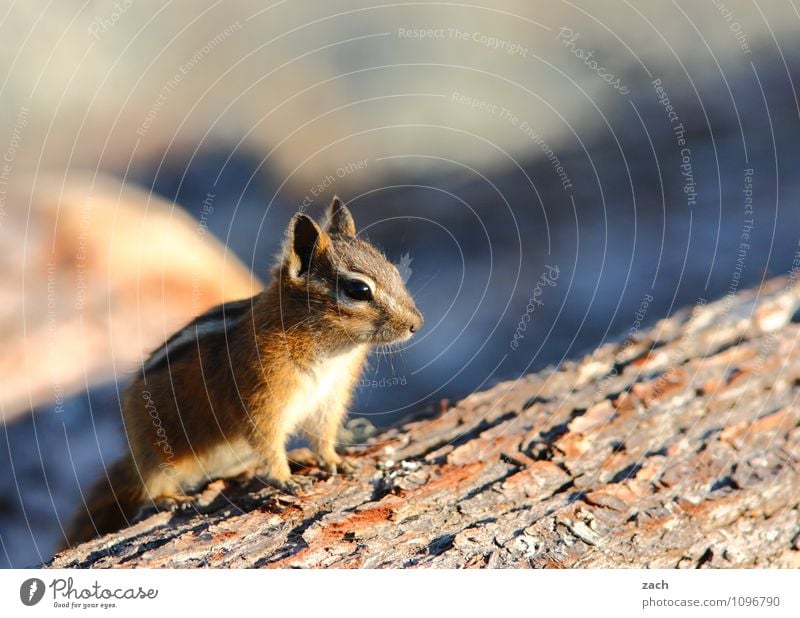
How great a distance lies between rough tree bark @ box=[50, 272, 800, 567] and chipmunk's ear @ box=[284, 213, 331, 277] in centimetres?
57

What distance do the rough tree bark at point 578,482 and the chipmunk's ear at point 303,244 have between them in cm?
57

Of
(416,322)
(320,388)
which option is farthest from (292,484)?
(416,322)

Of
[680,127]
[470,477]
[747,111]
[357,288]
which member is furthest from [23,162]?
[747,111]

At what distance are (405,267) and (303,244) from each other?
0.33m

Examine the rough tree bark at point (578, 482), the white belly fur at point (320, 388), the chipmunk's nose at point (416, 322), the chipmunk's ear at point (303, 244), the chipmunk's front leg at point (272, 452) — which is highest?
the chipmunk's ear at point (303, 244)

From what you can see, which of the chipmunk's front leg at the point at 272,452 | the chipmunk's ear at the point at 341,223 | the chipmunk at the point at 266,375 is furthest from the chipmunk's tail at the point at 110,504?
the chipmunk's ear at the point at 341,223

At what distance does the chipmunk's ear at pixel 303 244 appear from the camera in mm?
1615

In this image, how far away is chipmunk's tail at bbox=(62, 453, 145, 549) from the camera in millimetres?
1889

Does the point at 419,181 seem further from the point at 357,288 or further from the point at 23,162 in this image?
the point at 23,162
